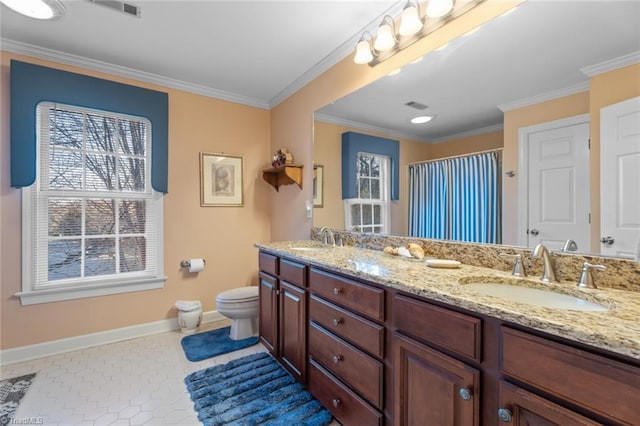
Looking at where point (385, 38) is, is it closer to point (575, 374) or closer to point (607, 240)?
point (607, 240)

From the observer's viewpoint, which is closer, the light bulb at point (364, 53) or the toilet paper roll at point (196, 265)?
the light bulb at point (364, 53)

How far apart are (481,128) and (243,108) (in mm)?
2501

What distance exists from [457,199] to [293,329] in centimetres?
126

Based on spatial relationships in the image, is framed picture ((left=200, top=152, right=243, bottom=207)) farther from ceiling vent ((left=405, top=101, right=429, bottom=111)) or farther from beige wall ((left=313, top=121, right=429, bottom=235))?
ceiling vent ((left=405, top=101, right=429, bottom=111))

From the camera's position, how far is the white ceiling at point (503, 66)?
1.07 meters

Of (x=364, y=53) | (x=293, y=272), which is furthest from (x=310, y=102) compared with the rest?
(x=293, y=272)

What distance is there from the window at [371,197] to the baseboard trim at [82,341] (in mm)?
2052

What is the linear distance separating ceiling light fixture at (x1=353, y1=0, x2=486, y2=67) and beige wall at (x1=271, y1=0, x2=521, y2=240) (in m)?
0.04

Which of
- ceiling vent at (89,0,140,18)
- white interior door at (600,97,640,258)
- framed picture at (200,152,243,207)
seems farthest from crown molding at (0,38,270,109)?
white interior door at (600,97,640,258)

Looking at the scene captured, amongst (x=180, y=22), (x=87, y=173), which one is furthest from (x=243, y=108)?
(x=87, y=173)

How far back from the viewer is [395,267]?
55.8 inches

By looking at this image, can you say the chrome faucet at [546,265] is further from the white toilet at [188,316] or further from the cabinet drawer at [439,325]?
the white toilet at [188,316]

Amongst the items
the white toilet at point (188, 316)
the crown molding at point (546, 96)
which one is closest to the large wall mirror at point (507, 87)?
the crown molding at point (546, 96)

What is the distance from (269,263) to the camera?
2168 millimetres
